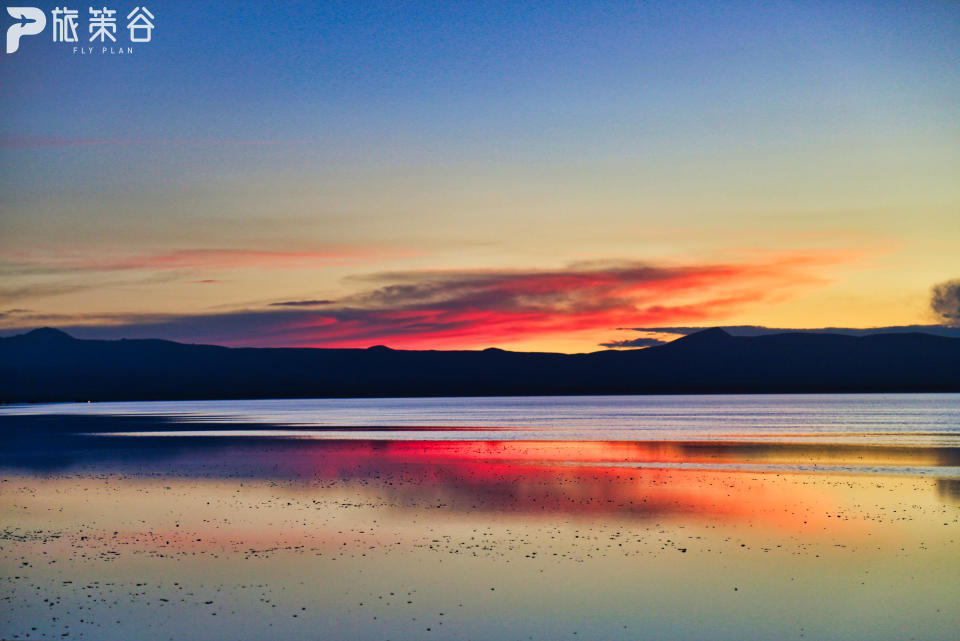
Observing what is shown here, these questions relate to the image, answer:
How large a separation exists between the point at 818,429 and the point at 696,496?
41775 mm

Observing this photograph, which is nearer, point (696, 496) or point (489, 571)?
point (489, 571)

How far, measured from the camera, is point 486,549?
20.1 metres

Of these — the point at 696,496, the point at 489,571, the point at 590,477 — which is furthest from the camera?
the point at 590,477

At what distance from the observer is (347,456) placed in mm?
44406

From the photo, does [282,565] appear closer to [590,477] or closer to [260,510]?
[260,510]

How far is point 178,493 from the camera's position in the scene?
2988 cm

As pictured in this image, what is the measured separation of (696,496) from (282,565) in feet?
45.1

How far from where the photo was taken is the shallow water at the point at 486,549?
1488cm

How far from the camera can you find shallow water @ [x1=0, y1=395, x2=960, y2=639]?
14883 millimetres

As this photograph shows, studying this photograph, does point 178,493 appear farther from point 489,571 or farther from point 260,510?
point 489,571

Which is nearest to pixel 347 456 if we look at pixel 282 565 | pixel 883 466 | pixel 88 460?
pixel 88 460

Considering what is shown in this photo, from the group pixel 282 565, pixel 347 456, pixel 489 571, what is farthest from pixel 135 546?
Result: pixel 347 456

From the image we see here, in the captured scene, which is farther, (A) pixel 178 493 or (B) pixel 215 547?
(A) pixel 178 493

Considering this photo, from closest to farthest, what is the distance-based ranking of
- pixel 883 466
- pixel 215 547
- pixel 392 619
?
pixel 392 619
pixel 215 547
pixel 883 466
